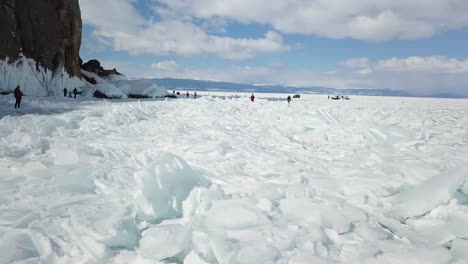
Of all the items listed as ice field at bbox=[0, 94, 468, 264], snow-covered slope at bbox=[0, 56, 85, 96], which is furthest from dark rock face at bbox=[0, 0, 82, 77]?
ice field at bbox=[0, 94, 468, 264]

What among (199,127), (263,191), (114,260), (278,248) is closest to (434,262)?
(278,248)

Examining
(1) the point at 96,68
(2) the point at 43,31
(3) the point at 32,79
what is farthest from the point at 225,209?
(1) the point at 96,68

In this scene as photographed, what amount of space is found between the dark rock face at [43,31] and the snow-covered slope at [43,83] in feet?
2.40

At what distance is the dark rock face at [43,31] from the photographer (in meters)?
25.3

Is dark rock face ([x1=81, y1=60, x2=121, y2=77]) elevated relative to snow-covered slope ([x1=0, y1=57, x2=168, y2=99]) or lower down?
elevated

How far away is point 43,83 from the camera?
28.5 m

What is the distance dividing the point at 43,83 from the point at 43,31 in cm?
492

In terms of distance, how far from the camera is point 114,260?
2346 millimetres

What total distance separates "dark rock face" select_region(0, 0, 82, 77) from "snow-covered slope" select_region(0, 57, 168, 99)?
732mm

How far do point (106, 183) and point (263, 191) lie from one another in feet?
6.57

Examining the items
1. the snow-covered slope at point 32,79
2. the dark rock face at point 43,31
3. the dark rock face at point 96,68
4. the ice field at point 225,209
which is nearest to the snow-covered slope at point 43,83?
the snow-covered slope at point 32,79

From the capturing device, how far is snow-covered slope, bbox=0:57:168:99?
81.0ft

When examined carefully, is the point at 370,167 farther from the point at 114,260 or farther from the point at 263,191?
the point at 114,260

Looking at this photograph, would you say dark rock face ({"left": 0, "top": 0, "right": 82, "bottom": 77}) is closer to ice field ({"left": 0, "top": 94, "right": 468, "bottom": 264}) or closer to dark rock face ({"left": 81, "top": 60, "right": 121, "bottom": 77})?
dark rock face ({"left": 81, "top": 60, "right": 121, "bottom": 77})
